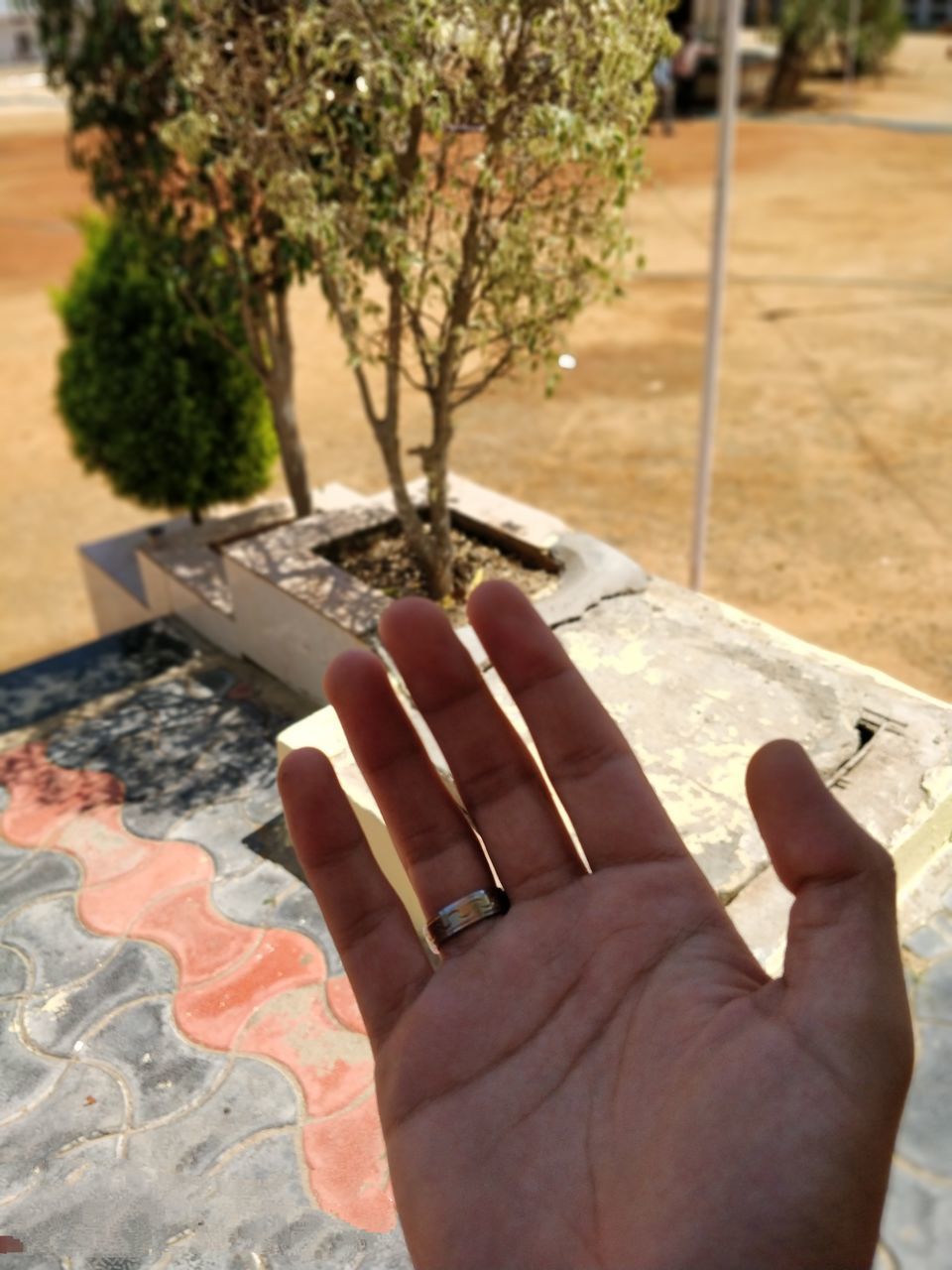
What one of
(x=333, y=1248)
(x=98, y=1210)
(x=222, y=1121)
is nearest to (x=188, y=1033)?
(x=222, y=1121)

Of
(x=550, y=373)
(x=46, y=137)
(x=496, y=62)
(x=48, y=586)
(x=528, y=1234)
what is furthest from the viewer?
(x=46, y=137)

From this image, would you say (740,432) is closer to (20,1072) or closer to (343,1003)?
(343,1003)

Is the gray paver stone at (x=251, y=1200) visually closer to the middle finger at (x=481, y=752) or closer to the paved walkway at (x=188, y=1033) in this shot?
the paved walkway at (x=188, y=1033)

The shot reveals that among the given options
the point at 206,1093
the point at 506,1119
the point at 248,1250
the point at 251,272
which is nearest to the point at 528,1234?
the point at 506,1119

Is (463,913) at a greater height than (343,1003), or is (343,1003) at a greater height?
(463,913)

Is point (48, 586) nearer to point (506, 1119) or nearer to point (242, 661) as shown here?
point (242, 661)
